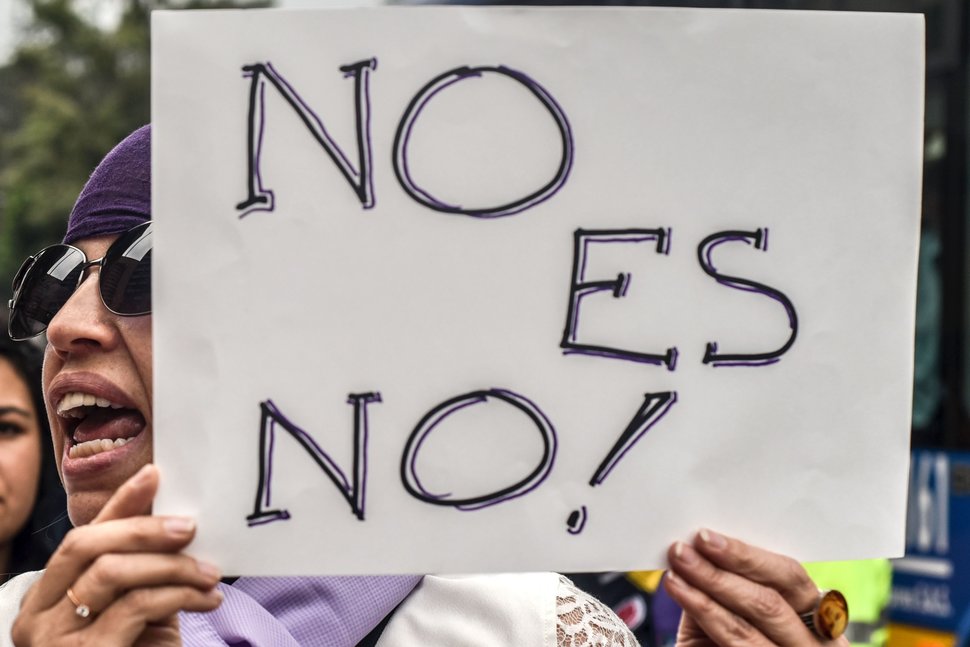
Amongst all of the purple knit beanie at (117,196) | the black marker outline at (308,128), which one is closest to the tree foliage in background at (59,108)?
the purple knit beanie at (117,196)

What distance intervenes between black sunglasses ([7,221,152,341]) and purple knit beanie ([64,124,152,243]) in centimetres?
3

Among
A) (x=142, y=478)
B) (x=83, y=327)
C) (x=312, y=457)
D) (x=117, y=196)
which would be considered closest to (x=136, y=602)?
(x=142, y=478)

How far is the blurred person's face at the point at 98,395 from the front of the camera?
146cm

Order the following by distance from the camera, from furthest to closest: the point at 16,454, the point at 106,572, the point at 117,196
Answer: the point at 16,454 < the point at 117,196 < the point at 106,572

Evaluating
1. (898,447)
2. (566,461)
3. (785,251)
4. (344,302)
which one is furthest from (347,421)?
(898,447)

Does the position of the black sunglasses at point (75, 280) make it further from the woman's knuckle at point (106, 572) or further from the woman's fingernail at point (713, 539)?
the woman's fingernail at point (713, 539)

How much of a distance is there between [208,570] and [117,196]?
663 mm

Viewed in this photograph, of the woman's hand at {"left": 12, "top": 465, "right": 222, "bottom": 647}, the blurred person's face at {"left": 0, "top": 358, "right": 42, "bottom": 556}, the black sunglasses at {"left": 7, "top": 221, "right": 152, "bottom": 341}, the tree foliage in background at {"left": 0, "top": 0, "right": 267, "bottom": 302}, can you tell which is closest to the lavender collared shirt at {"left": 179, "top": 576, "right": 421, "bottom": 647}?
the woman's hand at {"left": 12, "top": 465, "right": 222, "bottom": 647}

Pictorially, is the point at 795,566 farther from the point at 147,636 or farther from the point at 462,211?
the point at 147,636

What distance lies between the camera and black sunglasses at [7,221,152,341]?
4.96 ft

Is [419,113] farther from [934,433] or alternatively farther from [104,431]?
[934,433]

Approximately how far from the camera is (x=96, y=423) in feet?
4.98

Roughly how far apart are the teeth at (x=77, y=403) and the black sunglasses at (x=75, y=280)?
0.13 meters

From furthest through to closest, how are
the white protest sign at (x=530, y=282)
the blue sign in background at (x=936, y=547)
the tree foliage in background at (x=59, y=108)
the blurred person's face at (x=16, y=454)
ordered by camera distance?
the tree foliage in background at (x=59, y=108)
the blue sign in background at (x=936, y=547)
the blurred person's face at (x=16, y=454)
the white protest sign at (x=530, y=282)
